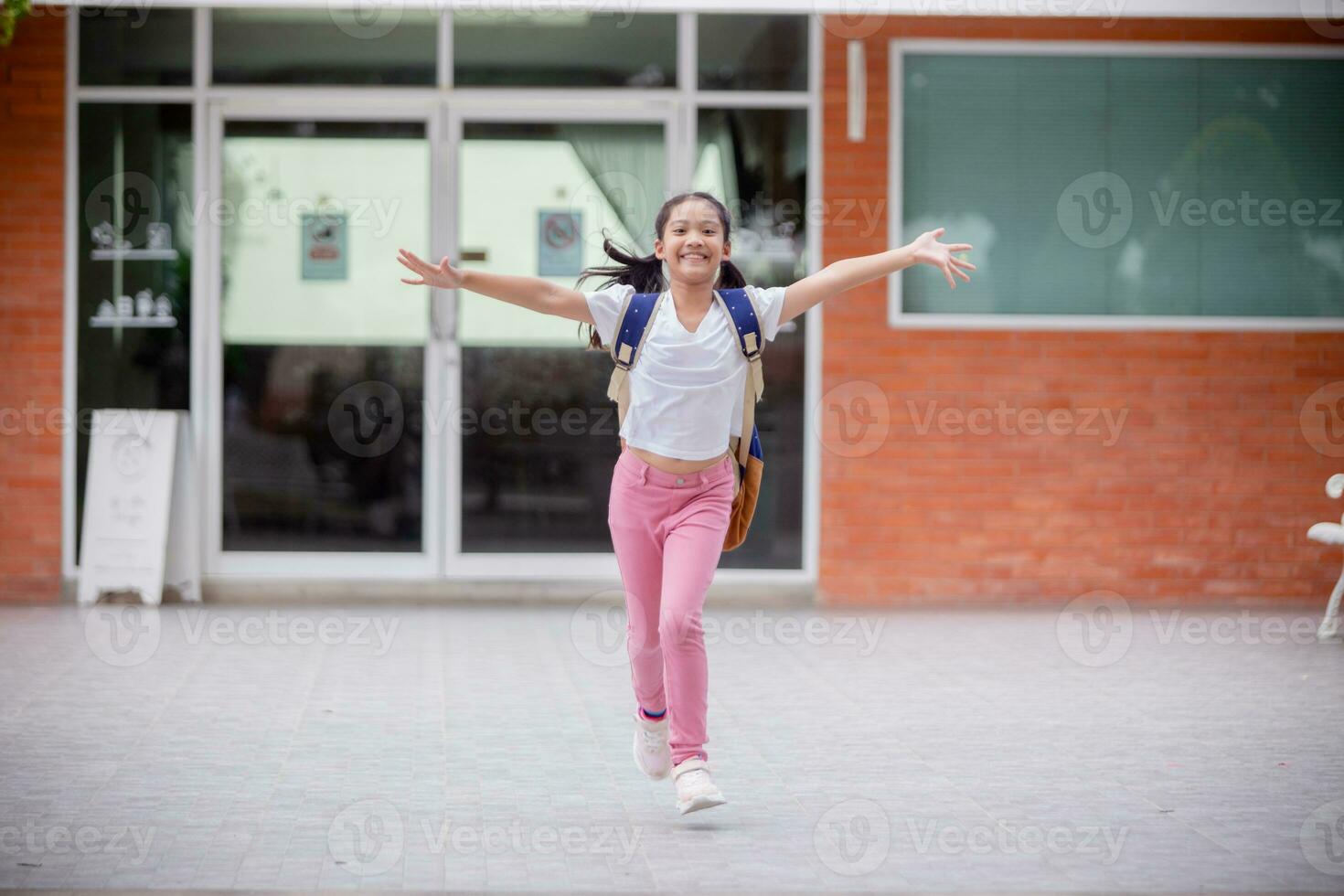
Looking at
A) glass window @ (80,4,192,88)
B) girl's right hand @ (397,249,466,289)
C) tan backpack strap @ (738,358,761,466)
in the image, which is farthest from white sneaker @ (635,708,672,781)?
glass window @ (80,4,192,88)

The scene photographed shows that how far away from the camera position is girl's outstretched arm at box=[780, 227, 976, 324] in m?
4.74

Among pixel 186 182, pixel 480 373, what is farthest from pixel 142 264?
pixel 480 373

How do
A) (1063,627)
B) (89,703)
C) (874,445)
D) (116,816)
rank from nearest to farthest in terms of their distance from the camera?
(116,816), (89,703), (1063,627), (874,445)

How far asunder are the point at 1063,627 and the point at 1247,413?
188 centimetres

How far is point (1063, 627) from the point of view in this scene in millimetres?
8953

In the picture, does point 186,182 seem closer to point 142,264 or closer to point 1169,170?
point 142,264

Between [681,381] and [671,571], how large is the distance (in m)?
0.55

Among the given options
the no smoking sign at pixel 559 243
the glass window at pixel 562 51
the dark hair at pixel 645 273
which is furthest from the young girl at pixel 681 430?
the glass window at pixel 562 51

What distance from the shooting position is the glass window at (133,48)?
31.1 feet

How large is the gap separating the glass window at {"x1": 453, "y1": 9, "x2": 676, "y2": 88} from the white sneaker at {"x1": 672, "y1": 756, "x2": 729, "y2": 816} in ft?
19.1

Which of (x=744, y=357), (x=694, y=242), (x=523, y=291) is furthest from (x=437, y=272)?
(x=744, y=357)

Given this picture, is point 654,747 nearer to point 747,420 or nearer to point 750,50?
point 747,420

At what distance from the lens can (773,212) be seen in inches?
380

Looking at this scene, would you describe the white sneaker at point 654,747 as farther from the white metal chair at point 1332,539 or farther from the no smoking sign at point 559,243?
the no smoking sign at point 559,243
